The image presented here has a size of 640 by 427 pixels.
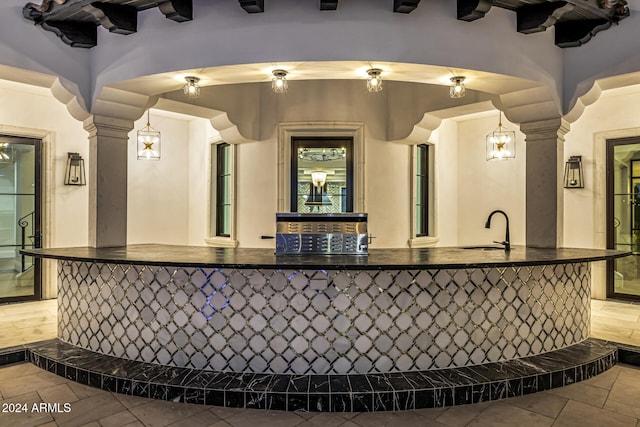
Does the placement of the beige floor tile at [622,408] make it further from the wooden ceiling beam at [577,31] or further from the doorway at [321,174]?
the doorway at [321,174]

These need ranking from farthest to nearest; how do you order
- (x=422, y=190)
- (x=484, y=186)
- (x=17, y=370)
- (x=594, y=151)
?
(x=484, y=186), (x=422, y=190), (x=594, y=151), (x=17, y=370)

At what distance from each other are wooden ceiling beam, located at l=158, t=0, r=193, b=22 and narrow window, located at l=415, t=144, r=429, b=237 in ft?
12.9

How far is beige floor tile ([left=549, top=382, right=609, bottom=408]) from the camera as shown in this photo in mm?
2725

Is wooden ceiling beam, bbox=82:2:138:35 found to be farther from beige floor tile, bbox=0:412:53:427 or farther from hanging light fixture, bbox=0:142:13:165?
hanging light fixture, bbox=0:142:13:165

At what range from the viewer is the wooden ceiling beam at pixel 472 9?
303 centimetres

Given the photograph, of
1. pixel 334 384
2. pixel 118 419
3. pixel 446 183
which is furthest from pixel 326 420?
pixel 446 183

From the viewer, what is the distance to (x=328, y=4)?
3.00 meters

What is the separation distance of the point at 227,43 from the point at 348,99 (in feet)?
7.91

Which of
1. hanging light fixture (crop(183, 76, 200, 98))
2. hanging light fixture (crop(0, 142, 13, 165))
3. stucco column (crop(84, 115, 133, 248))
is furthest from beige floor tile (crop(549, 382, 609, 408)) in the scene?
hanging light fixture (crop(0, 142, 13, 165))

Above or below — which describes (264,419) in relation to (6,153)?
below

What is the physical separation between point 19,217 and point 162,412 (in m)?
4.29

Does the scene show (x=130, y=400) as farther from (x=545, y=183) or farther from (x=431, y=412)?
(x=545, y=183)

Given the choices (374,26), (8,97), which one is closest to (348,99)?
(374,26)

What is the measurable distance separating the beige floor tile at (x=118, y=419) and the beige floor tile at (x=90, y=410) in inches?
1.5
